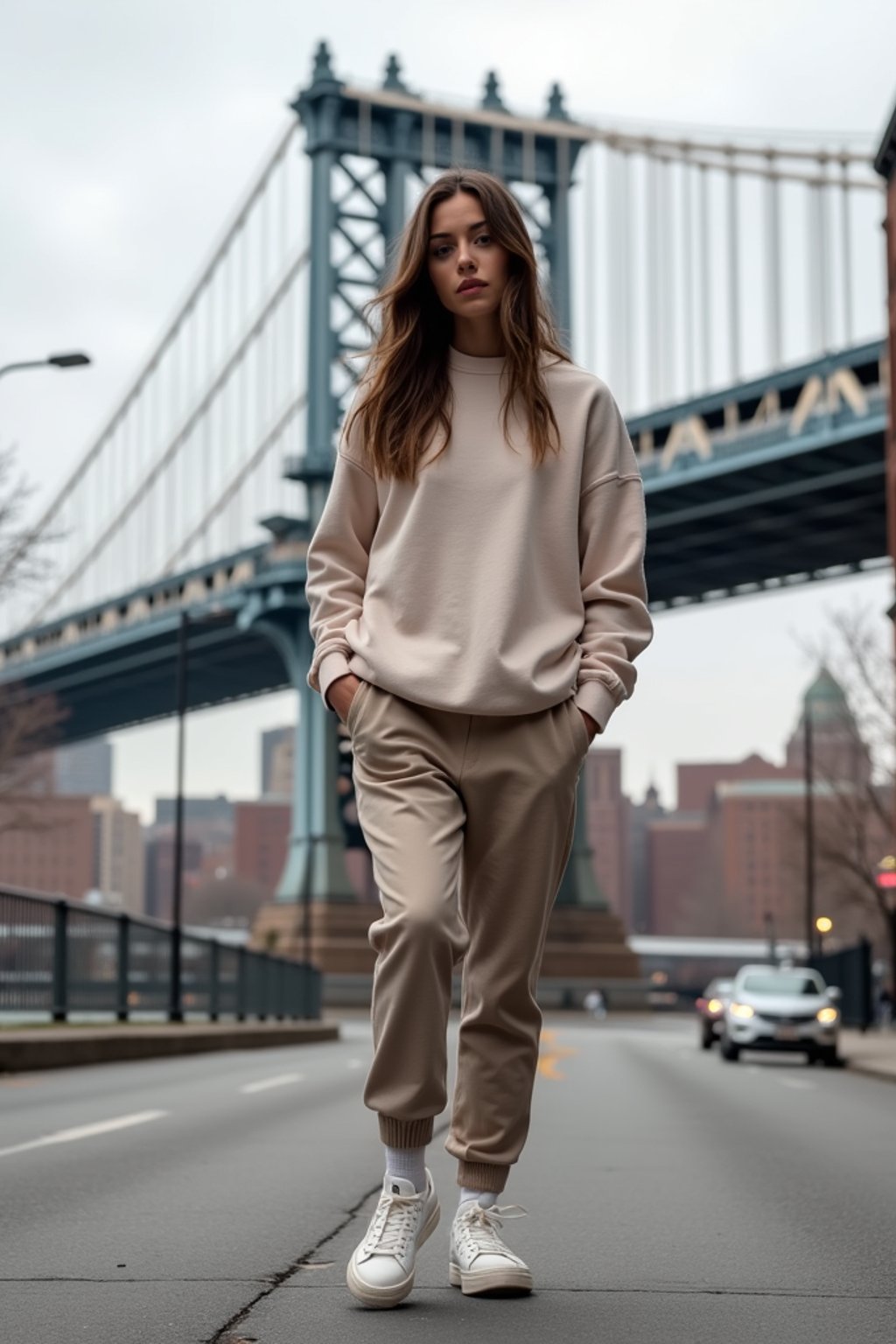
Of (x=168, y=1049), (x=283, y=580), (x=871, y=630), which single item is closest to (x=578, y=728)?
(x=168, y=1049)

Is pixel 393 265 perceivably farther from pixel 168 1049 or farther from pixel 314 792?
pixel 314 792

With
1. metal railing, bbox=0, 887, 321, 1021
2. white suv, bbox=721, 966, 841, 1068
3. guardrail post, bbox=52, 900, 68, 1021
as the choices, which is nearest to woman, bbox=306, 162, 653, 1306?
metal railing, bbox=0, 887, 321, 1021

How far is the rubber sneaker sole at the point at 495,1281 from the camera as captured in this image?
3854 millimetres

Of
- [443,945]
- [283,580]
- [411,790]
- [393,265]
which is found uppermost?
[283,580]

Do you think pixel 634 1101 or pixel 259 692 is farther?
pixel 259 692

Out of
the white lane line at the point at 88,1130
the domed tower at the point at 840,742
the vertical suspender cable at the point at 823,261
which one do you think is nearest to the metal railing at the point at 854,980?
the domed tower at the point at 840,742

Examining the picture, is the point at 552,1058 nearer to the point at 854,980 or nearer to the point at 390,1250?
the point at 854,980

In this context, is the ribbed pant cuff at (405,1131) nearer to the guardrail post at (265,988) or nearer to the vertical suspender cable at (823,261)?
the guardrail post at (265,988)

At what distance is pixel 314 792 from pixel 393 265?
55115 mm

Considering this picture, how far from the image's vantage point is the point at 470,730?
3775mm

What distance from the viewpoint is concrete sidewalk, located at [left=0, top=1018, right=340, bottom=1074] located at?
43.2ft

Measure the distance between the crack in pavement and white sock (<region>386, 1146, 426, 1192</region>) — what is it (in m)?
0.37

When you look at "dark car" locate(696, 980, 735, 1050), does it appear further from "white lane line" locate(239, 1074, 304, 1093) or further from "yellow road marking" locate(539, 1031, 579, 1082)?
"white lane line" locate(239, 1074, 304, 1093)

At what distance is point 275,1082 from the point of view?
1337cm
